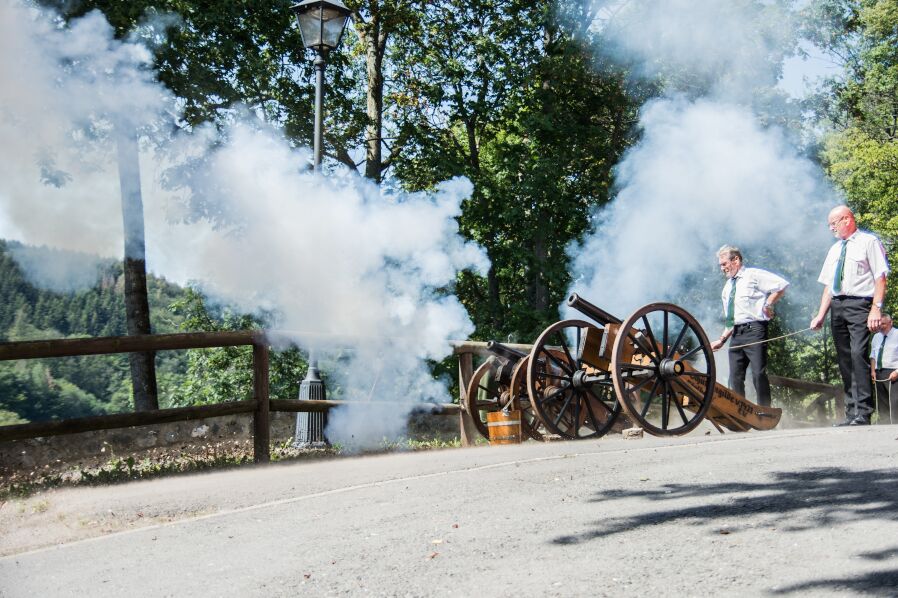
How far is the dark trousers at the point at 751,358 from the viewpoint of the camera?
9.51 meters

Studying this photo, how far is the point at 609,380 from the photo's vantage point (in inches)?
365

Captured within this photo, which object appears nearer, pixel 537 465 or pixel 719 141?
pixel 537 465

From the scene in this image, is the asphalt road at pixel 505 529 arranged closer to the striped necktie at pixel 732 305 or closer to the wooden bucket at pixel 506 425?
the wooden bucket at pixel 506 425

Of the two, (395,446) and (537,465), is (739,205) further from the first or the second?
(537,465)

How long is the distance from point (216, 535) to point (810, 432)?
5.12 m

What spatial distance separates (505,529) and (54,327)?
8654 mm

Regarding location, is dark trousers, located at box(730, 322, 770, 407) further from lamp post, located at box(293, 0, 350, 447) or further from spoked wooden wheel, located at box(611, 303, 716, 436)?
lamp post, located at box(293, 0, 350, 447)

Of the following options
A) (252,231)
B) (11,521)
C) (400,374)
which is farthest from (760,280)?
(11,521)

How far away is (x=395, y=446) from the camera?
32.8 ft

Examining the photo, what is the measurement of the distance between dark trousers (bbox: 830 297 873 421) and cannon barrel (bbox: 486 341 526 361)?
119 inches

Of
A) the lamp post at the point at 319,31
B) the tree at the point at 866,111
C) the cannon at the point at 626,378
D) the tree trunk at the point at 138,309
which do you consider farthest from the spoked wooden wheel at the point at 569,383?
the tree at the point at 866,111

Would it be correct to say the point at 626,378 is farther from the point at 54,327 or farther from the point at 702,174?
the point at 702,174

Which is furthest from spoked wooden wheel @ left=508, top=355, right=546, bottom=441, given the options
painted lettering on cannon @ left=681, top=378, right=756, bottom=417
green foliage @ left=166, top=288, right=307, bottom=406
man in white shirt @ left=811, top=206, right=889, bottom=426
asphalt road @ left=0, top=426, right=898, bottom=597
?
green foliage @ left=166, top=288, right=307, bottom=406

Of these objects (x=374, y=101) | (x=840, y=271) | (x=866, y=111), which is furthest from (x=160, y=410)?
(x=866, y=111)
